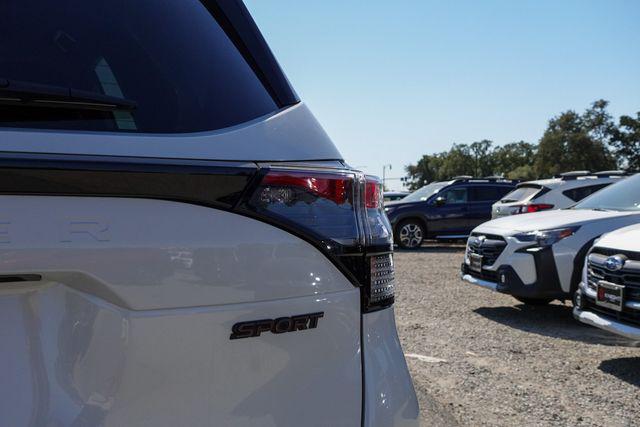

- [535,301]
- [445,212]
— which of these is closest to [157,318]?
[535,301]

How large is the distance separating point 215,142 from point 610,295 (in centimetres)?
392

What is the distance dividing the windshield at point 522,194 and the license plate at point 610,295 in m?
6.86

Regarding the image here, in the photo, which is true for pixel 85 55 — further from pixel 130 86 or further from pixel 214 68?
pixel 214 68

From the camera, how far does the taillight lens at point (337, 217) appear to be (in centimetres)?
133

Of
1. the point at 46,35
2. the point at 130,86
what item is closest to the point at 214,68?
the point at 130,86

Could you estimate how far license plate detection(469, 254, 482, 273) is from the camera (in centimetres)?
663

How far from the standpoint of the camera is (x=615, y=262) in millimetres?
4305

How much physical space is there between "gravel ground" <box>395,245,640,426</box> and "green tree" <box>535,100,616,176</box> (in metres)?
56.1

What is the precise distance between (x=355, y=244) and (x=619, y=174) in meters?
9.96

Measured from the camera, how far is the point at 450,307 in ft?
23.0

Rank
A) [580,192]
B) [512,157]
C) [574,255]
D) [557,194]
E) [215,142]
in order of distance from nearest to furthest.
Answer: [215,142] < [574,255] < [580,192] < [557,194] < [512,157]

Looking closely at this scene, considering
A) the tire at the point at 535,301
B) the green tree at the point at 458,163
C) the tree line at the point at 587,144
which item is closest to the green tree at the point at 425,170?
the green tree at the point at 458,163

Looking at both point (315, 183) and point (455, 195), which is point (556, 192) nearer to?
point (455, 195)

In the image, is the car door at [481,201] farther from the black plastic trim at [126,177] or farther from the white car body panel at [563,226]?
the black plastic trim at [126,177]
